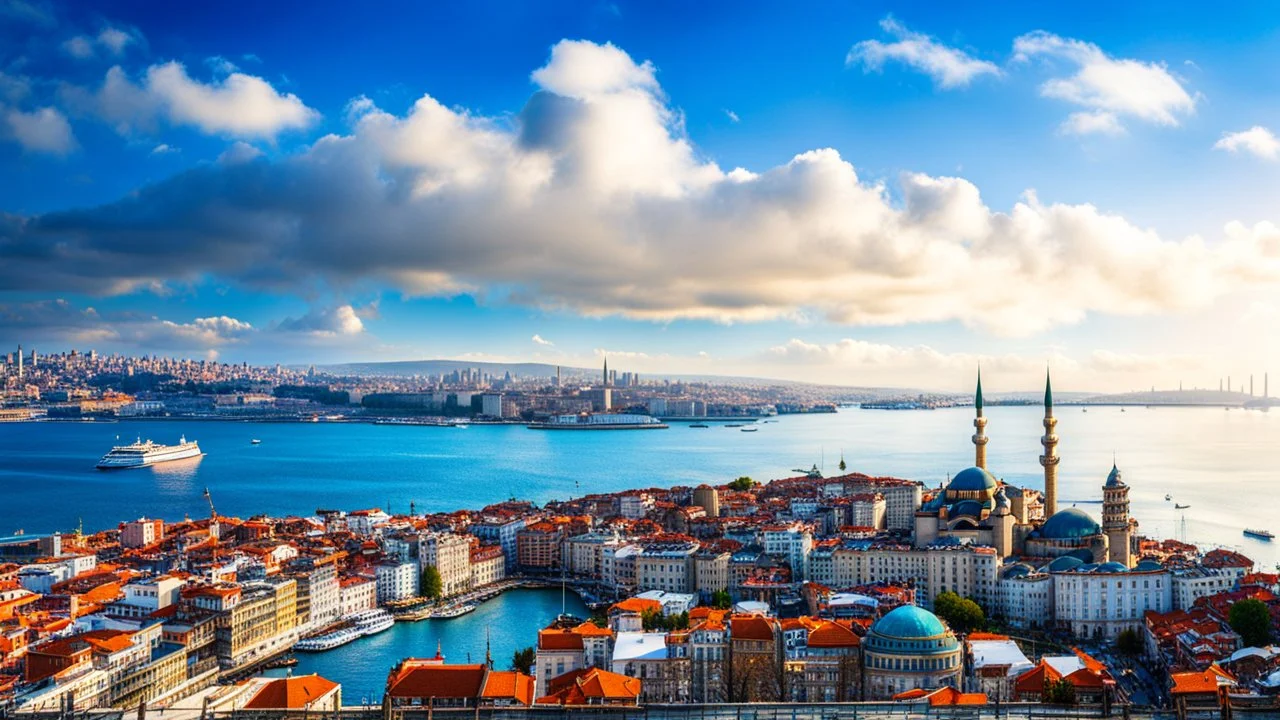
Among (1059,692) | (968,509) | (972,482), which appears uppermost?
(972,482)

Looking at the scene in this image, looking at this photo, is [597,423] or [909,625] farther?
[597,423]

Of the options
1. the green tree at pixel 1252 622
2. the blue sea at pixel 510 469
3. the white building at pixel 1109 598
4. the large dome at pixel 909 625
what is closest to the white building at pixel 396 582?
the blue sea at pixel 510 469

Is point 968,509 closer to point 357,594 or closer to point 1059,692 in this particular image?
point 1059,692

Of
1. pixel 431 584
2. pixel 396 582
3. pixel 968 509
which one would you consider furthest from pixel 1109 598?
pixel 396 582

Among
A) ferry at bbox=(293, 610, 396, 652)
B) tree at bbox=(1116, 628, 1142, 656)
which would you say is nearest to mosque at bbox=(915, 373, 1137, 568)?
tree at bbox=(1116, 628, 1142, 656)

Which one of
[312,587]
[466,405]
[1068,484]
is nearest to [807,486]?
[1068,484]

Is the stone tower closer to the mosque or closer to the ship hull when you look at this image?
the mosque

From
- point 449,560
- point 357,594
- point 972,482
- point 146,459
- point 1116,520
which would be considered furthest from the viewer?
point 146,459
